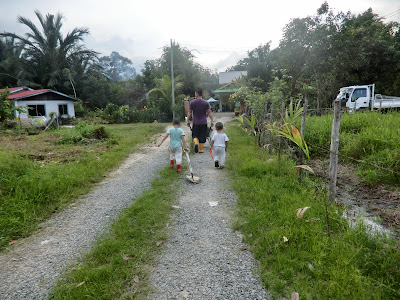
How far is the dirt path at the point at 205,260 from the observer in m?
2.23

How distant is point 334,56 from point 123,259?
19377mm

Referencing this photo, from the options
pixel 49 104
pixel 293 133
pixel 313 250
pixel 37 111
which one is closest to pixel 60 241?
pixel 313 250

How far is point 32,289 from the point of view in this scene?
2.31m

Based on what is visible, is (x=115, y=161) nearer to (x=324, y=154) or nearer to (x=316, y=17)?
(x=324, y=154)

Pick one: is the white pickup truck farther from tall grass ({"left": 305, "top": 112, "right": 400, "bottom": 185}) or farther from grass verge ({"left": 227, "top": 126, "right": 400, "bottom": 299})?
grass verge ({"left": 227, "top": 126, "right": 400, "bottom": 299})

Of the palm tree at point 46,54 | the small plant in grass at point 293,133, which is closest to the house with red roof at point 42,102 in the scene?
the palm tree at point 46,54

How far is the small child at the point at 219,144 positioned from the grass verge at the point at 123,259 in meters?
2.21

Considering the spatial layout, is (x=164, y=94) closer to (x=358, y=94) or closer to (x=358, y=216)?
(x=358, y=94)

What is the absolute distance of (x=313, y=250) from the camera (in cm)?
260

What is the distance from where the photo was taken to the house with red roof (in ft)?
62.5

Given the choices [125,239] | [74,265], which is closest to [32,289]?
[74,265]

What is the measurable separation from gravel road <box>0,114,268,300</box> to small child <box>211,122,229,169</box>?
1.23m

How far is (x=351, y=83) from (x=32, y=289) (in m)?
22.6

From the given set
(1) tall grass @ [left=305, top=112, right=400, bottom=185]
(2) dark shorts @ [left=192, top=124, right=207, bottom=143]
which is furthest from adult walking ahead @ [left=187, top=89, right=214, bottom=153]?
(1) tall grass @ [left=305, top=112, right=400, bottom=185]
